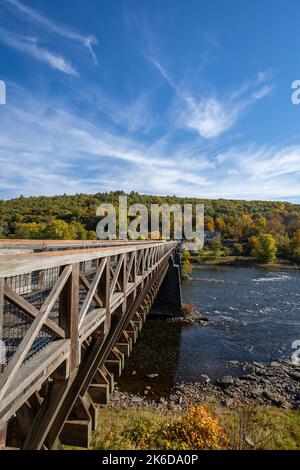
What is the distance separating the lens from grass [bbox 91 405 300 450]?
903 cm

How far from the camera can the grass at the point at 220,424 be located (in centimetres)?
903

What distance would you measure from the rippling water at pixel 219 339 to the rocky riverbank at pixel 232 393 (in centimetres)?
69

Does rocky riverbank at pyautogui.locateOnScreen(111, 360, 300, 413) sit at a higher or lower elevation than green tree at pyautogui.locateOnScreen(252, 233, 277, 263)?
lower

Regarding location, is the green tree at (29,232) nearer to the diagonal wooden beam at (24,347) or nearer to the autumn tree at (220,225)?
the diagonal wooden beam at (24,347)

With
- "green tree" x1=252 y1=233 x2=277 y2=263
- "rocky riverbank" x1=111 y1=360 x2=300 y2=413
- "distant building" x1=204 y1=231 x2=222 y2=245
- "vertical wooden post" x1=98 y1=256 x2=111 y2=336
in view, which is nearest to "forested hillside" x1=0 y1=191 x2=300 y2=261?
"distant building" x1=204 y1=231 x2=222 y2=245

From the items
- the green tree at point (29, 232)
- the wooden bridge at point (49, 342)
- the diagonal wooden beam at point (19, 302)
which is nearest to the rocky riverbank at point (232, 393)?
the wooden bridge at point (49, 342)

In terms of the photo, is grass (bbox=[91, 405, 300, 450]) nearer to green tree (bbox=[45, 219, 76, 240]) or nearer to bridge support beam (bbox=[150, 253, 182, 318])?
bridge support beam (bbox=[150, 253, 182, 318])

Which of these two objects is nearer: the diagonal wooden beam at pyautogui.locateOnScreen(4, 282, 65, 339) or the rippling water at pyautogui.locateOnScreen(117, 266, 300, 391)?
the diagonal wooden beam at pyautogui.locateOnScreen(4, 282, 65, 339)

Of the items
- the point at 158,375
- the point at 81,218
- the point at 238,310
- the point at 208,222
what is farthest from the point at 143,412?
the point at 208,222

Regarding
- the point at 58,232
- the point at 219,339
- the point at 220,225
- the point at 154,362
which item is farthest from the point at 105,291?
the point at 220,225

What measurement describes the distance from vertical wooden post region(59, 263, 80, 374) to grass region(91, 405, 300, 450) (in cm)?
680

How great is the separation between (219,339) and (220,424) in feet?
32.1

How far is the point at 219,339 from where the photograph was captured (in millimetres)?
20141

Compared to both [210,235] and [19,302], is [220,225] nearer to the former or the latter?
[210,235]
